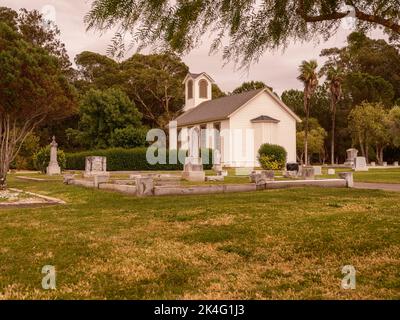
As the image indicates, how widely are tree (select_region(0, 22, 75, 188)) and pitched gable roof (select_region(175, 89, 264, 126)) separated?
84.5 ft

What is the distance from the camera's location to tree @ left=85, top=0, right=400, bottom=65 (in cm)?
509

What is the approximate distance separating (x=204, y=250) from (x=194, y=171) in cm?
1595

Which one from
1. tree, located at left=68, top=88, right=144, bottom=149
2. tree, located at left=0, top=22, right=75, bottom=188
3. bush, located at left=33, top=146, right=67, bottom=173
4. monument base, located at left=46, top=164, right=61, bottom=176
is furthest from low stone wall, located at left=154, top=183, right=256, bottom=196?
tree, located at left=68, top=88, right=144, bottom=149

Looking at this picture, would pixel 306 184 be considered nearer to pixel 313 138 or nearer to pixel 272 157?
pixel 272 157

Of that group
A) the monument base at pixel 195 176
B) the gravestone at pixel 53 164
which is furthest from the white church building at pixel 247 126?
the monument base at pixel 195 176

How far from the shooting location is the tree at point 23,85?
59.0ft

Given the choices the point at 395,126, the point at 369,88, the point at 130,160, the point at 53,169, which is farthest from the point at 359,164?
the point at 369,88

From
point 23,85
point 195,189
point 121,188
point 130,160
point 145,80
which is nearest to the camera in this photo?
point 195,189

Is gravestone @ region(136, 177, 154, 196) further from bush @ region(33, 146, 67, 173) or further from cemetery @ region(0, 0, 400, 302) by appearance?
bush @ region(33, 146, 67, 173)

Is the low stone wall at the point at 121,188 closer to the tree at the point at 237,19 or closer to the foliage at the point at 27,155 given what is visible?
the tree at the point at 237,19

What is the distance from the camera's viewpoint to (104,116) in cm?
4744

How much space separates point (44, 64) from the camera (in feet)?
63.4

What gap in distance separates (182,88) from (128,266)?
5426cm

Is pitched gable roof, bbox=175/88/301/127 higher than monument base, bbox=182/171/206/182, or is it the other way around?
pitched gable roof, bbox=175/88/301/127
